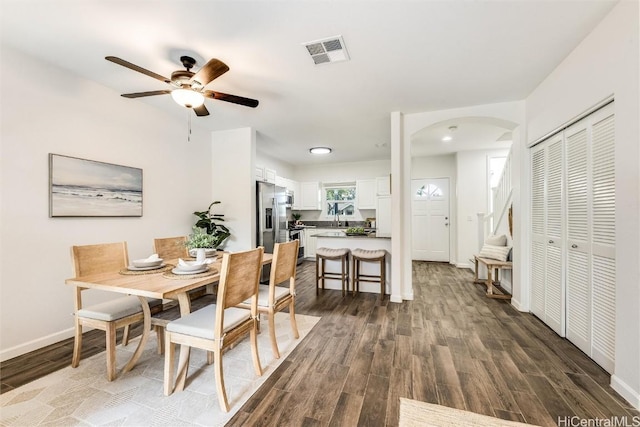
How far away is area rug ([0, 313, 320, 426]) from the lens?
1.51 metres

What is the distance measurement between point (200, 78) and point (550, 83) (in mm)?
3331

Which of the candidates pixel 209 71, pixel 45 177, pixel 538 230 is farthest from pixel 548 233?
pixel 45 177

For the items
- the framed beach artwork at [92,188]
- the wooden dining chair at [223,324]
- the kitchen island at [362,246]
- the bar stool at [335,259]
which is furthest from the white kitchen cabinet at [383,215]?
the framed beach artwork at [92,188]

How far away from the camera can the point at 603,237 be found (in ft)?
6.44

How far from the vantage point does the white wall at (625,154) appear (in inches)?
62.5

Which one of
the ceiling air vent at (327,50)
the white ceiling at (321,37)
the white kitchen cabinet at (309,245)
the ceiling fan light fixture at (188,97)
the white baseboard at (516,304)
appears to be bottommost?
the white baseboard at (516,304)

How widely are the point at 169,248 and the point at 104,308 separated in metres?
0.84

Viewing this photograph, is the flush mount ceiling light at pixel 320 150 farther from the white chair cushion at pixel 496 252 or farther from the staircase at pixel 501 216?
the white chair cushion at pixel 496 252

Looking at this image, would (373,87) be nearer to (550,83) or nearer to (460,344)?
(550,83)

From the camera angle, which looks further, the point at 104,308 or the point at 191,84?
the point at 191,84

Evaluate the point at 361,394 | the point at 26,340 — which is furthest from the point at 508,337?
the point at 26,340

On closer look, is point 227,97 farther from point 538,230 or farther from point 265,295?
point 538,230

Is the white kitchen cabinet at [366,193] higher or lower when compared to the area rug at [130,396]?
higher

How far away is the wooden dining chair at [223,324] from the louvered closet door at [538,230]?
306 centimetres
